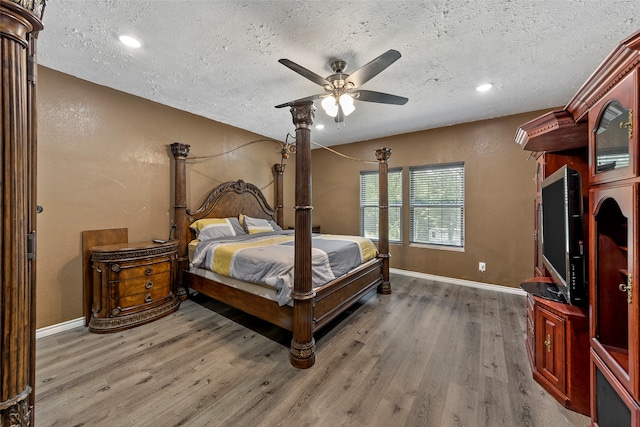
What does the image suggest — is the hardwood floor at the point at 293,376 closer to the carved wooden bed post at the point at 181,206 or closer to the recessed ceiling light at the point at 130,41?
the carved wooden bed post at the point at 181,206

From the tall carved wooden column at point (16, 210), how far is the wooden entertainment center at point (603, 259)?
216 centimetres

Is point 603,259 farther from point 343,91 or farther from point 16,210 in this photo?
point 16,210

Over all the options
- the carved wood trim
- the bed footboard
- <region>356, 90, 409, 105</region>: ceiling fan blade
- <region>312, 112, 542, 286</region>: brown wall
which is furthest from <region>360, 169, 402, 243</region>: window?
the carved wood trim

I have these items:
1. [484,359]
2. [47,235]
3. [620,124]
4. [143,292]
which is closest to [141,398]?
[143,292]

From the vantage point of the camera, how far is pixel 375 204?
5156 mm

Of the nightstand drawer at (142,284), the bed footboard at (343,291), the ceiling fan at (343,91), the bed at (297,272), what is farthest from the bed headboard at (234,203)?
the bed footboard at (343,291)

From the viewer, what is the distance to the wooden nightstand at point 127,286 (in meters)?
2.57

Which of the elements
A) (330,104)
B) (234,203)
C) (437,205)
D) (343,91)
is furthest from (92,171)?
(437,205)

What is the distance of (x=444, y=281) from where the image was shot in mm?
4242

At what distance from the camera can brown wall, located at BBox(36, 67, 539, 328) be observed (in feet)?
8.42

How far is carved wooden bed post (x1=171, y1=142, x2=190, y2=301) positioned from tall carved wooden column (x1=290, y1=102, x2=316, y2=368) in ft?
6.86

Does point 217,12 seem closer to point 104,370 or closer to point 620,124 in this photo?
point 620,124

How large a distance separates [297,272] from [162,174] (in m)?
2.56

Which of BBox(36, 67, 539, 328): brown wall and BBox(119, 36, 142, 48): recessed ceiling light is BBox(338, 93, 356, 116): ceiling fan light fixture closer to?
BBox(119, 36, 142, 48): recessed ceiling light
